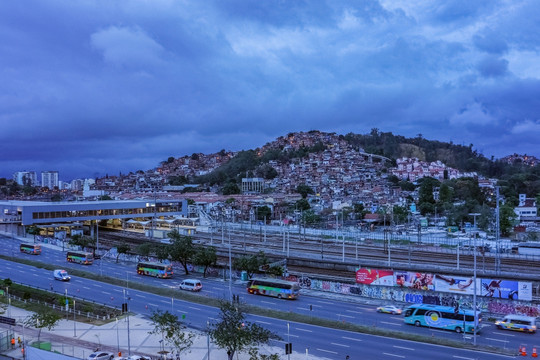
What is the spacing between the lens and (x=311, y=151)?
196 m

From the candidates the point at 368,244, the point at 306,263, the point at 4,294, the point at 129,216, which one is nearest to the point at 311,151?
the point at 129,216

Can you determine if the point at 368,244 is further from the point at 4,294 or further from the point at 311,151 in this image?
the point at 311,151

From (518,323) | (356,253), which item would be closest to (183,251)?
(356,253)

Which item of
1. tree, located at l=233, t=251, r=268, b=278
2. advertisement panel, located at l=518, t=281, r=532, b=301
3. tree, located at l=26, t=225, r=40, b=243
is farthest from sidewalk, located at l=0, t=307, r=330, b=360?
tree, located at l=26, t=225, r=40, b=243

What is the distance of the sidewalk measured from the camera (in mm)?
18406

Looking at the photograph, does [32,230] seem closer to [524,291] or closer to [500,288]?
[500,288]

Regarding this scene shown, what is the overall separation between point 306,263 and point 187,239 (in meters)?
9.89

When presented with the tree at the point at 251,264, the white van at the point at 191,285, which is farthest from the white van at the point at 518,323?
the white van at the point at 191,285

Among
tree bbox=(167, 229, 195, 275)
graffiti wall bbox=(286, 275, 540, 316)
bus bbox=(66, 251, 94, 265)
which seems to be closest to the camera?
graffiti wall bbox=(286, 275, 540, 316)

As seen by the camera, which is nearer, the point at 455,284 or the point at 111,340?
the point at 111,340

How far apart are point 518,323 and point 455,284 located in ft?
19.1

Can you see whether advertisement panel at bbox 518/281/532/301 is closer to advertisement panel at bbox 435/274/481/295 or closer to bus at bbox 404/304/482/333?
advertisement panel at bbox 435/274/481/295

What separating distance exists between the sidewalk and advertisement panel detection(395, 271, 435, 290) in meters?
12.3

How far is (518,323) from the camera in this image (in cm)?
2131
